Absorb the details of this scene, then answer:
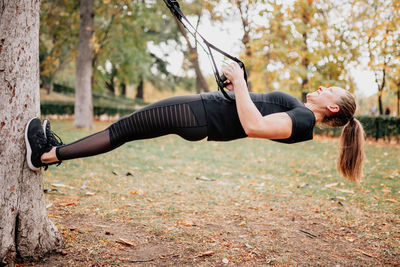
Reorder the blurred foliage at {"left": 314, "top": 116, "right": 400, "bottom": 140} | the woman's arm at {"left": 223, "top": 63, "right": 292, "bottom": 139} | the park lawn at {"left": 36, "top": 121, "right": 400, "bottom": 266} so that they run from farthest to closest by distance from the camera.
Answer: the blurred foliage at {"left": 314, "top": 116, "right": 400, "bottom": 140}
the park lawn at {"left": 36, "top": 121, "right": 400, "bottom": 266}
the woman's arm at {"left": 223, "top": 63, "right": 292, "bottom": 139}

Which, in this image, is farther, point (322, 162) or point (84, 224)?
point (322, 162)

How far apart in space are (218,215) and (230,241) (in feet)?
2.45

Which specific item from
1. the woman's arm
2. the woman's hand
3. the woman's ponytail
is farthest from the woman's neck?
the woman's hand

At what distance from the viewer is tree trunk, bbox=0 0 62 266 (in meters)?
2.32

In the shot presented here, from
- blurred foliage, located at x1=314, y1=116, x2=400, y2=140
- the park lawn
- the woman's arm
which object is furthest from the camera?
blurred foliage, located at x1=314, y1=116, x2=400, y2=140

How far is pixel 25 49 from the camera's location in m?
2.39

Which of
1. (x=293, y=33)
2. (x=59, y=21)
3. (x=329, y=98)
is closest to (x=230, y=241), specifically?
(x=329, y=98)

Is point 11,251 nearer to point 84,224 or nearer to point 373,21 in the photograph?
point 84,224

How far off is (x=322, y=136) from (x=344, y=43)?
5540 millimetres

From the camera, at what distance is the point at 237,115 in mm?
2529

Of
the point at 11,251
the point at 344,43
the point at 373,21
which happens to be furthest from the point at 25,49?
the point at 373,21

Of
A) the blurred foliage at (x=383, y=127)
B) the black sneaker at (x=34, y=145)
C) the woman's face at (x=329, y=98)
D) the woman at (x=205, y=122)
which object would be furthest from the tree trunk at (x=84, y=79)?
the woman's face at (x=329, y=98)

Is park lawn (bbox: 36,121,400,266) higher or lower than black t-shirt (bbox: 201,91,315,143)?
lower

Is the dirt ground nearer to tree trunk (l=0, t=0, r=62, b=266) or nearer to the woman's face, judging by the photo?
tree trunk (l=0, t=0, r=62, b=266)
